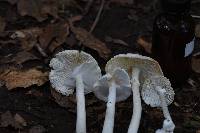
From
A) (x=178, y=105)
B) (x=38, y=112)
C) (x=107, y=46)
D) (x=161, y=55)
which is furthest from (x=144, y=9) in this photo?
(x=38, y=112)

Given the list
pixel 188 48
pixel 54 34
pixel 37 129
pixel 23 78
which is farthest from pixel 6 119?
pixel 188 48

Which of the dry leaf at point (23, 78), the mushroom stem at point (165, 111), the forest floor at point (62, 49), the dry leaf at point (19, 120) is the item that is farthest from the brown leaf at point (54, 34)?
the mushroom stem at point (165, 111)

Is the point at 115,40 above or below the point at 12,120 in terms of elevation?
above

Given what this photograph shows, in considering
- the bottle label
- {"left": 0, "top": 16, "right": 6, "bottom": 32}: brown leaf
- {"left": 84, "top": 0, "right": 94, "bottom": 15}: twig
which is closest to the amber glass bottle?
the bottle label

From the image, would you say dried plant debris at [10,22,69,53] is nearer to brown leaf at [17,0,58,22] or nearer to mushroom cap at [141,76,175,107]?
brown leaf at [17,0,58,22]

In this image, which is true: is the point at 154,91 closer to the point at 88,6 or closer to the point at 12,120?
the point at 12,120

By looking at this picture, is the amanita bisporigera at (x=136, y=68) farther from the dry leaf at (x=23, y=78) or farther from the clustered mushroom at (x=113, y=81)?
the dry leaf at (x=23, y=78)
